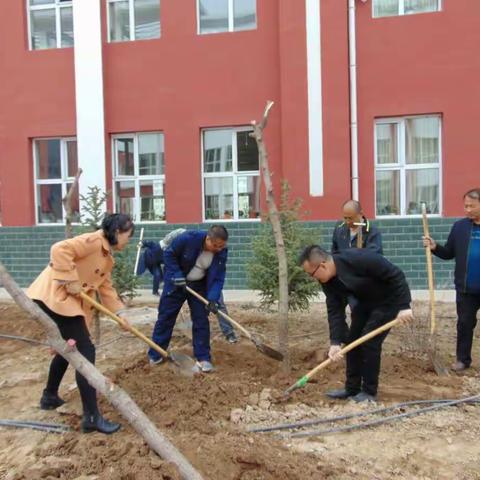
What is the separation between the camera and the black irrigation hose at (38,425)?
13.8ft

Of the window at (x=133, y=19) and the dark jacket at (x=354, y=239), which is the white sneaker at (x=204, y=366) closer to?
the dark jacket at (x=354, y=239)

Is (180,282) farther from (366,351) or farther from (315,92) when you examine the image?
(315,92)

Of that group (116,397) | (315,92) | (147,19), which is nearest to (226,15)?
(147,19)

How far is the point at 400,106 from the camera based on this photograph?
9.96 meters

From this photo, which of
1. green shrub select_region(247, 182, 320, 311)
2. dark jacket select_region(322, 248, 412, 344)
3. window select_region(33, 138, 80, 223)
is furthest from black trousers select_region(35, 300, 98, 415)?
window select_region(33, 138, 80, 223)

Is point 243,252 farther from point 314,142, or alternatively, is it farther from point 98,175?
point 98,175

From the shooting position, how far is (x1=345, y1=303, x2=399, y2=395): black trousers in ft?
14.8

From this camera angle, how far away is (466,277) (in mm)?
5449

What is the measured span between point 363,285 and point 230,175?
685 cm

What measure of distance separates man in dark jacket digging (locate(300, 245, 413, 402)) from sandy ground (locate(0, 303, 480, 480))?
0.77ft

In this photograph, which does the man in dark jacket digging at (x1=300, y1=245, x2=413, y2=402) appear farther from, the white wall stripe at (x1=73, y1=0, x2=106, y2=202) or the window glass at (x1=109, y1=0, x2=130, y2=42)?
the window glass at (x1=109, y1=0, x2=130, y2=42)

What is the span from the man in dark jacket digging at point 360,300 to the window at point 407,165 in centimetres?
593

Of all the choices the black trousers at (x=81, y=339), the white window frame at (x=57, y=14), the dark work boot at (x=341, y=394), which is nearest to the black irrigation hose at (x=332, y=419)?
the dark work boot at (x=341, y=394)

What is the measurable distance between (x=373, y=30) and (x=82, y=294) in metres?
7.92
